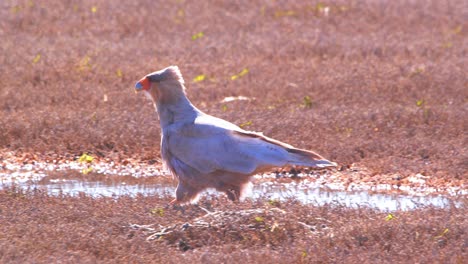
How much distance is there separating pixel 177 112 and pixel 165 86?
28 cm

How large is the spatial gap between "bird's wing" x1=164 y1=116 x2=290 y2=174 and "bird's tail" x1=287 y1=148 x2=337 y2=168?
0.21 ft

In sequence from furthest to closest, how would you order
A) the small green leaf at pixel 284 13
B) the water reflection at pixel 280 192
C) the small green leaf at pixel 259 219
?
the small green leaf at pixel 284 13 < the water reflection at pixel 280 192 < the small green leaf at pixel 259 219

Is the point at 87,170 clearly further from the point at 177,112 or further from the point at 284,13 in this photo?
the point at 284,13

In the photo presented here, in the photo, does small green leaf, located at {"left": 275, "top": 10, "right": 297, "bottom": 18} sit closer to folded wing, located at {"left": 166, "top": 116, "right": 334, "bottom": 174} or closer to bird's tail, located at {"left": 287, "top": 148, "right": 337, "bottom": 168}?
folded wing, located at {"left": 166, "top": 116, "right": 334, "bottom": 174}

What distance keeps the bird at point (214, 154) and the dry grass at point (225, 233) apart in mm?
397

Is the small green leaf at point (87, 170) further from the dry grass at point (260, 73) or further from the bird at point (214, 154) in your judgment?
the bird at point (214, 154)

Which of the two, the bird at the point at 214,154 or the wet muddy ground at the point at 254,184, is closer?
the bird at the point at 214,154

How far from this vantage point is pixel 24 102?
498 inches

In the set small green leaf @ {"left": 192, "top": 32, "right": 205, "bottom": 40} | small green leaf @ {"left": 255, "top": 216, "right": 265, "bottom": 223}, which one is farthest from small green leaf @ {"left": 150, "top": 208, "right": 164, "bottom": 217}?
small green leaf @ {"left": 192, "top": 32, "right": 205, "bottom": 40}

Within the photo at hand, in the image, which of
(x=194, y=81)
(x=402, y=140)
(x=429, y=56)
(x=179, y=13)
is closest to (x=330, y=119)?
(x=402, y=140)

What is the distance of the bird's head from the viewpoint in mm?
8812

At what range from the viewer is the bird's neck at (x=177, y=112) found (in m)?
8.67

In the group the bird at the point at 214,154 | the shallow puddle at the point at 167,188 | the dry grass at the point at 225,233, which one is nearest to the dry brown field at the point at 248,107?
the dry grass at the point at 225,233

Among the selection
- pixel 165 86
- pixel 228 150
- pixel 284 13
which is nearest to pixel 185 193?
pixel 228 150
